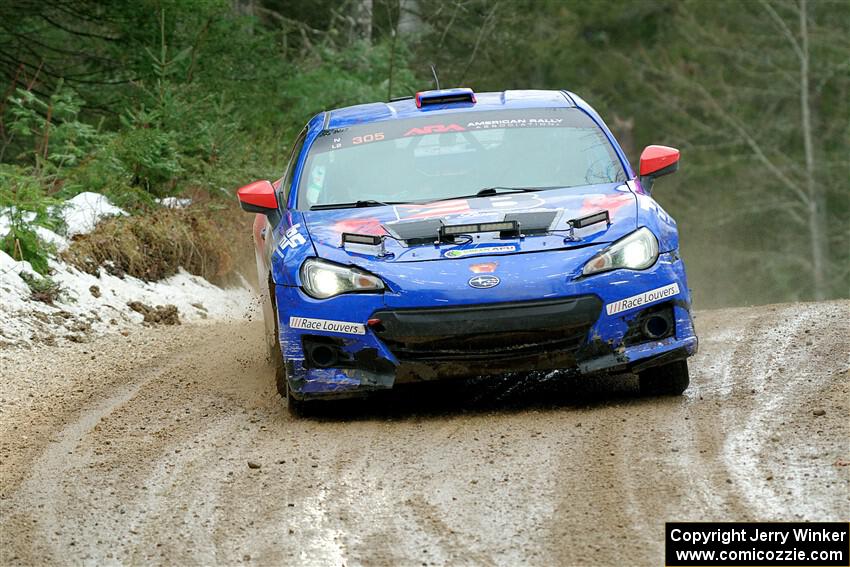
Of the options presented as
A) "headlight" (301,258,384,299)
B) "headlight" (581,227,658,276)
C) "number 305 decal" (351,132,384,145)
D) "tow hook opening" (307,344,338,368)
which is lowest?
"tow hook opening" (307,344,338,368)

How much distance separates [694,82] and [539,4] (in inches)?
231

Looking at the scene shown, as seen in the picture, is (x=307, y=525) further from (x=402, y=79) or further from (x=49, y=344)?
(x=402, y=79)

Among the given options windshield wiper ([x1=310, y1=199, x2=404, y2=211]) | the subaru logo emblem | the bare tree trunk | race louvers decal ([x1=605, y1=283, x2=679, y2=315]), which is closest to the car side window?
windshield wiper ([x1=310, y1=199, x2=404, y2=211])

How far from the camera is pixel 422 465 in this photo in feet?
19.5

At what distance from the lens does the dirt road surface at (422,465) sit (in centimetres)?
483

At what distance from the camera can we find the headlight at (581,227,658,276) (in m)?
6.84

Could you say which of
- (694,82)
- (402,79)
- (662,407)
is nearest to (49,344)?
(662,407)

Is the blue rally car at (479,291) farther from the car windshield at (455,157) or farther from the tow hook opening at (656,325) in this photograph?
the car windshield at (455,157)

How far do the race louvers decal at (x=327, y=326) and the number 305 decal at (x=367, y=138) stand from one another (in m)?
1.78

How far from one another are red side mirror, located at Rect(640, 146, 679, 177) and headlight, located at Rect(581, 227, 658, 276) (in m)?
1.01

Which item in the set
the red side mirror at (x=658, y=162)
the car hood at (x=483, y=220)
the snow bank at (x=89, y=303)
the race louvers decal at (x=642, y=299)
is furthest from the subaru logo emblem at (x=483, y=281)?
the snow bank at (x=89, y=303)

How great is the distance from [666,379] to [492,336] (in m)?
1.04

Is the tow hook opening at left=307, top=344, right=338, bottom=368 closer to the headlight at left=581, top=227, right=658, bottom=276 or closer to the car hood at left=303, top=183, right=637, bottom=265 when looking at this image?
the car hood at left=303, top=183, right=637, bottom=265

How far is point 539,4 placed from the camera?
1428 inches
